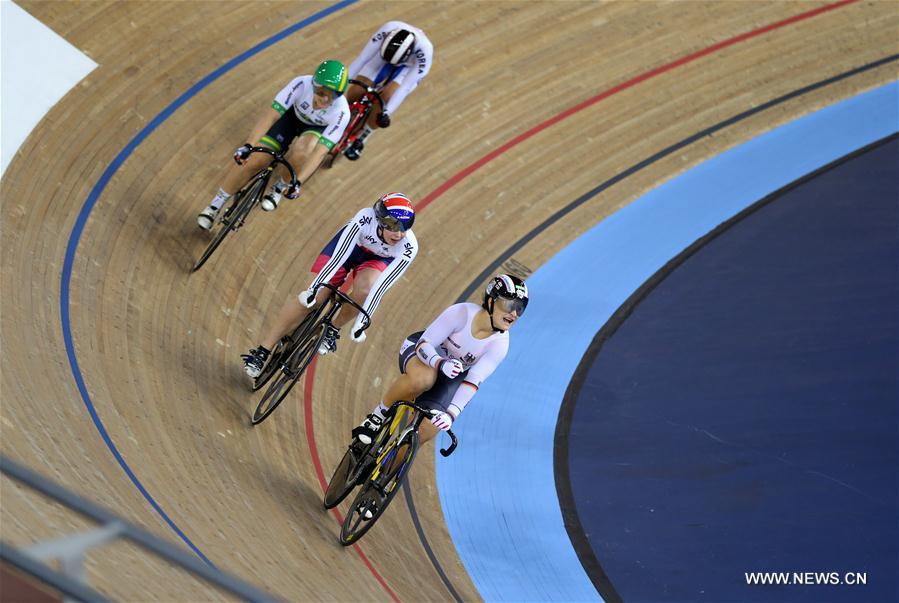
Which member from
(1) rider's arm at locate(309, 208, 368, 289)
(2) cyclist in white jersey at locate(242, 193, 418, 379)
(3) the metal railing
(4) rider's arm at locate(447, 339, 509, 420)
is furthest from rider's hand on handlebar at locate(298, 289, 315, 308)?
(3) the metal railing

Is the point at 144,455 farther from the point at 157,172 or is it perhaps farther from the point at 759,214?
the point at 759,214

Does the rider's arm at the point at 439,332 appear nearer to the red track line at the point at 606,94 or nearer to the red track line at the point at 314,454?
the red track line at the point at 314,454

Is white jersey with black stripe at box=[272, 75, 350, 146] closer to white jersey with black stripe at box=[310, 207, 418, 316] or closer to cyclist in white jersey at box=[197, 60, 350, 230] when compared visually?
cyclist in white jersey at box=[197, 60, 350, 230]

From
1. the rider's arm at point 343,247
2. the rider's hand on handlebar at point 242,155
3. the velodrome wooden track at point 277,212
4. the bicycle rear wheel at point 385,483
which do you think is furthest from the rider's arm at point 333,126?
the bicycle rear wheel at point 385,483

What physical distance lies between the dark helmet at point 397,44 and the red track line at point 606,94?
1.12 m

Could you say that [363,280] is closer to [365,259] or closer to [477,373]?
[365,259]

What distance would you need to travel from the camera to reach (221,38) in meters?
8.66

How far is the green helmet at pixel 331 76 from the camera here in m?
6.39

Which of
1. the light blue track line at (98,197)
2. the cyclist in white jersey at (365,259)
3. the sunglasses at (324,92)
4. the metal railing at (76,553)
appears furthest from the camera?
the sunglasses at (324,92)

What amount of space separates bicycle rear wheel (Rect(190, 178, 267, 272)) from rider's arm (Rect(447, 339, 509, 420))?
202cm

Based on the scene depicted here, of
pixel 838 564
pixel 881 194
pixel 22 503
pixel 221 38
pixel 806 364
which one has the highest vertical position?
pixel 881 194

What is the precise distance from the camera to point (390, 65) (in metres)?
7.79

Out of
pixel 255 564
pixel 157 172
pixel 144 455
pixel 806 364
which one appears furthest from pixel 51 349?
pixel 806 364

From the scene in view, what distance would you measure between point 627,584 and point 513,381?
1.71 meters
